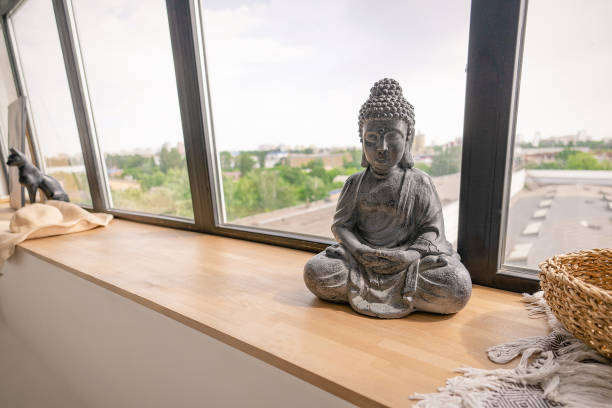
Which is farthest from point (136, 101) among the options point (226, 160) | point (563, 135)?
point (563, 135)

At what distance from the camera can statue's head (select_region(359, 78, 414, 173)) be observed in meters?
0.83

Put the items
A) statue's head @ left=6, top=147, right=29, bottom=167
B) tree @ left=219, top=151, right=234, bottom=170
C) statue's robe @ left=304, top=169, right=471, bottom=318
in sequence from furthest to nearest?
statue's head @ left=6, top=147, right=29, bottom=167
tree @ left=219, top=151, right=234, bottom=170
statue's robe @ left=304, top=169, right=471, bottom=318

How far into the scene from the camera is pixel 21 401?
1572 mm

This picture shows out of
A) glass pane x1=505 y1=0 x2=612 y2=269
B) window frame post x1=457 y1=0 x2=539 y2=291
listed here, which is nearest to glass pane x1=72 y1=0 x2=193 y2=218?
window frame post x1=457 y1=0 x2=539 y2=291

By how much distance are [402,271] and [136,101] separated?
1817mm

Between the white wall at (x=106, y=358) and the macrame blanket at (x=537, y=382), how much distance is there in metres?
0.25

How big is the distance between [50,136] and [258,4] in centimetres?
225

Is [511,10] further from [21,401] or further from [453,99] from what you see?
[21,401]

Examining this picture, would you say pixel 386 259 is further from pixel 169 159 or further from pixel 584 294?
pixel 169 159

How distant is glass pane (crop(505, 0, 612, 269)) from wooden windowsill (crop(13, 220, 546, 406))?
0.23m

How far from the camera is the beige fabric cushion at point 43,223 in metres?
1.75

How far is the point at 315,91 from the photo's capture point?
133cm

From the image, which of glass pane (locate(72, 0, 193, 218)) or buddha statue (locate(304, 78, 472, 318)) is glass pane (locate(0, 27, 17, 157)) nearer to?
glass pane (locate(72, 0, 193, 218))

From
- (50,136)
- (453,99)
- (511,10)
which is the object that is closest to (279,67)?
(453,99)
